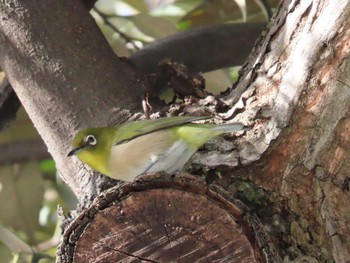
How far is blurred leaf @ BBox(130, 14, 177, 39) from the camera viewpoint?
248 cm

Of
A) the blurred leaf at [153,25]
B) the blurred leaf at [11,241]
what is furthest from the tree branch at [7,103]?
the blurred leaf at [153,25]

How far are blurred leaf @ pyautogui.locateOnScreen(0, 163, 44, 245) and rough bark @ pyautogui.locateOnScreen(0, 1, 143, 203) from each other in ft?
2.00

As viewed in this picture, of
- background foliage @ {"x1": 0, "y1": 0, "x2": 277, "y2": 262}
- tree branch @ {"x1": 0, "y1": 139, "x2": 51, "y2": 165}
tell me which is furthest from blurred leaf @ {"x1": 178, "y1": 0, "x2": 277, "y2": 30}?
tree branch @ {"x1": 0, "y1": 139, "x2": 51, "y2": 165}

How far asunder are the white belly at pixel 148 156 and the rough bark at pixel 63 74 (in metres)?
0.10

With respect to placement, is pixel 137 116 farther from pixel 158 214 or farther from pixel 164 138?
pixel 158 214

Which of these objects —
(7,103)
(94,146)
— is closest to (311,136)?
(94,146)

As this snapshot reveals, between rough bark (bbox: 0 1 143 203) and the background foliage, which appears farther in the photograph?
the background foliage

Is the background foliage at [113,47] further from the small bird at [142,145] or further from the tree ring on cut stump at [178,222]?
the tree ring on cut stump at [178,222]

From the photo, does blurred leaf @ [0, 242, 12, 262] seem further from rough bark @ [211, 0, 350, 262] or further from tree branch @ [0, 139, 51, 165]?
rough bark @ [211, 0, 350, 262]

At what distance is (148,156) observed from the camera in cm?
161

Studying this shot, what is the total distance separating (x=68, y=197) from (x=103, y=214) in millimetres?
1181

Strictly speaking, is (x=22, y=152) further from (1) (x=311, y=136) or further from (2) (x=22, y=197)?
(1) (x=311, y=136)

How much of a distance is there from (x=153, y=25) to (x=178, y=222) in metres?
1.20

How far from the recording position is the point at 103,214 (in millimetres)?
1424
